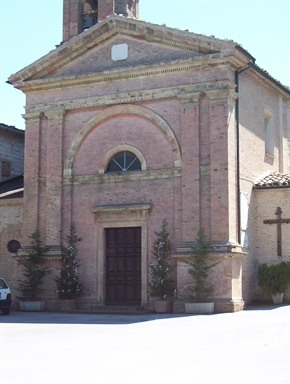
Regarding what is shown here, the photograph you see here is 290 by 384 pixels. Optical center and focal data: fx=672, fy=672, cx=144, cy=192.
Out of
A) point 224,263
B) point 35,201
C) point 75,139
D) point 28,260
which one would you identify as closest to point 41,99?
point 75,139

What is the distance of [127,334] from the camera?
46.2 feet

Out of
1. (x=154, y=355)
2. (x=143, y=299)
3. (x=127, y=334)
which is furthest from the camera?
(x=143, y=299)

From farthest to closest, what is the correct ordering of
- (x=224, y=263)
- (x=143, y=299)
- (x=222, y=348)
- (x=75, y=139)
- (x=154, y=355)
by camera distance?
(x=75, y=139) < (x=143, y=299) < (x=224, y=263) < (x=222, y=348) < (x=154, y=355)

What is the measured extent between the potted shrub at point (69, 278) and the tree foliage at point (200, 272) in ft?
13.3

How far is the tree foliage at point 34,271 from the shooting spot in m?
22.5

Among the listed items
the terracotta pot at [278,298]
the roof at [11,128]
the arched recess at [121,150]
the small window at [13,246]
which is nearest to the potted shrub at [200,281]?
the terracotta pot at [278,298]

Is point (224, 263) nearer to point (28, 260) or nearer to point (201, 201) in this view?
point (201, 201)

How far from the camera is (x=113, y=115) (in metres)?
22.8

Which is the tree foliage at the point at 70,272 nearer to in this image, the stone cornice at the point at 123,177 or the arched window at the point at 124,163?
the stone cornice at the point at 123,177

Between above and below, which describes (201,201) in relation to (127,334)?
above

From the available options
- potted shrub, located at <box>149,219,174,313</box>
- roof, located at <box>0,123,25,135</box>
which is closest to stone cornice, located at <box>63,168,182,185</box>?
potted shrub, located at <box>149,219,174,313</box>

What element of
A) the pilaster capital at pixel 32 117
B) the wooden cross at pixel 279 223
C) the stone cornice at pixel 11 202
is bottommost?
the wooden cross at pixel 279 223

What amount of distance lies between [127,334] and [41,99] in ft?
40.4

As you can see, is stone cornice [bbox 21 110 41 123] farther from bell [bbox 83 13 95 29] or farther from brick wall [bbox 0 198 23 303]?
bell [bbox 83 13 95 29]
